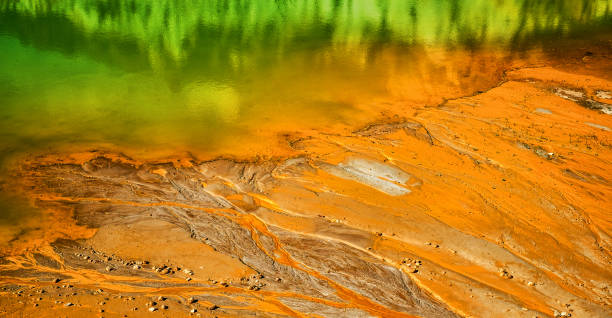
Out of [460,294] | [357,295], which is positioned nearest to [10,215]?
[357,295]

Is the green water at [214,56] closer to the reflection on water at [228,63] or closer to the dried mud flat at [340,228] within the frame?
the reflection on water at [228,63]

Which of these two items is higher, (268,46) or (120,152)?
(268,46)

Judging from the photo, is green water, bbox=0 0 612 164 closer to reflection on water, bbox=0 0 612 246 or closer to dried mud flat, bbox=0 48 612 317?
reflection on water, bbox=0 0 612 246

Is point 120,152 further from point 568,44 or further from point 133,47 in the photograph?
point 568,44

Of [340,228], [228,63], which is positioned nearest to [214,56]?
[228,63]

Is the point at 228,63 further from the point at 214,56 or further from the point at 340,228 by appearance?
the point at 340,228
